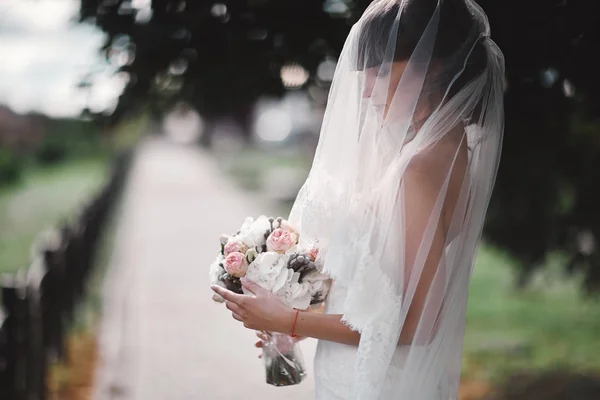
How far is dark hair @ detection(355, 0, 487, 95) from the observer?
1971 millimetres

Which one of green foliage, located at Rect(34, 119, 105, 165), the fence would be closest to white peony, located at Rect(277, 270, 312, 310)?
the fence

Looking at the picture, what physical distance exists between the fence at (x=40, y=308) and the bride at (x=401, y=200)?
2.14 metres

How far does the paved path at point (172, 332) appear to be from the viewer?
516cm

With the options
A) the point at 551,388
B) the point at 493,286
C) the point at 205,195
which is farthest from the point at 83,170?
the point at 551,388

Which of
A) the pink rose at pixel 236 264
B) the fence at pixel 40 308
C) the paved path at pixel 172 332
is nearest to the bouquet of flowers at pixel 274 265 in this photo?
the pink rose at pixel 236 264

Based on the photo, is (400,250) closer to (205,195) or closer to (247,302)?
(247,302)

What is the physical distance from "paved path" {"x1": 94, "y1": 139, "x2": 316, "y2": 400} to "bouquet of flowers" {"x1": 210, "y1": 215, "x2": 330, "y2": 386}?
2973 millimetres

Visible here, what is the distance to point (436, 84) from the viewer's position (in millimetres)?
2020

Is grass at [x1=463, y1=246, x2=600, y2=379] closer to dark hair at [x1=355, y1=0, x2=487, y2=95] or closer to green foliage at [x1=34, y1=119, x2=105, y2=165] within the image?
dark hair at [x1=355, y1=0, x2=487, y2=95]

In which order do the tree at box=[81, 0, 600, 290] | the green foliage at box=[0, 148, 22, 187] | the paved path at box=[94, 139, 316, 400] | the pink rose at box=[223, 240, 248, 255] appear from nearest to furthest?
the pink rose at box=[223, 240, 248, 255] → the tree at box=[81, 0, 600, 290] → the paved path at box=[94, 139, 316, 400] → the green foliage at box=[0, 148, 22, 187]

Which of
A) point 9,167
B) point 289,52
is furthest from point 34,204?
point 289,52

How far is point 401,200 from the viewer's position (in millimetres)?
1897

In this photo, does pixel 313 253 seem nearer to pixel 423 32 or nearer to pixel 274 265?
pixel 274 265

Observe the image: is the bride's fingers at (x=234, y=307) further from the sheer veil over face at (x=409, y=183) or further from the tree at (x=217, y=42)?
the tree at (x=217, y=42)
